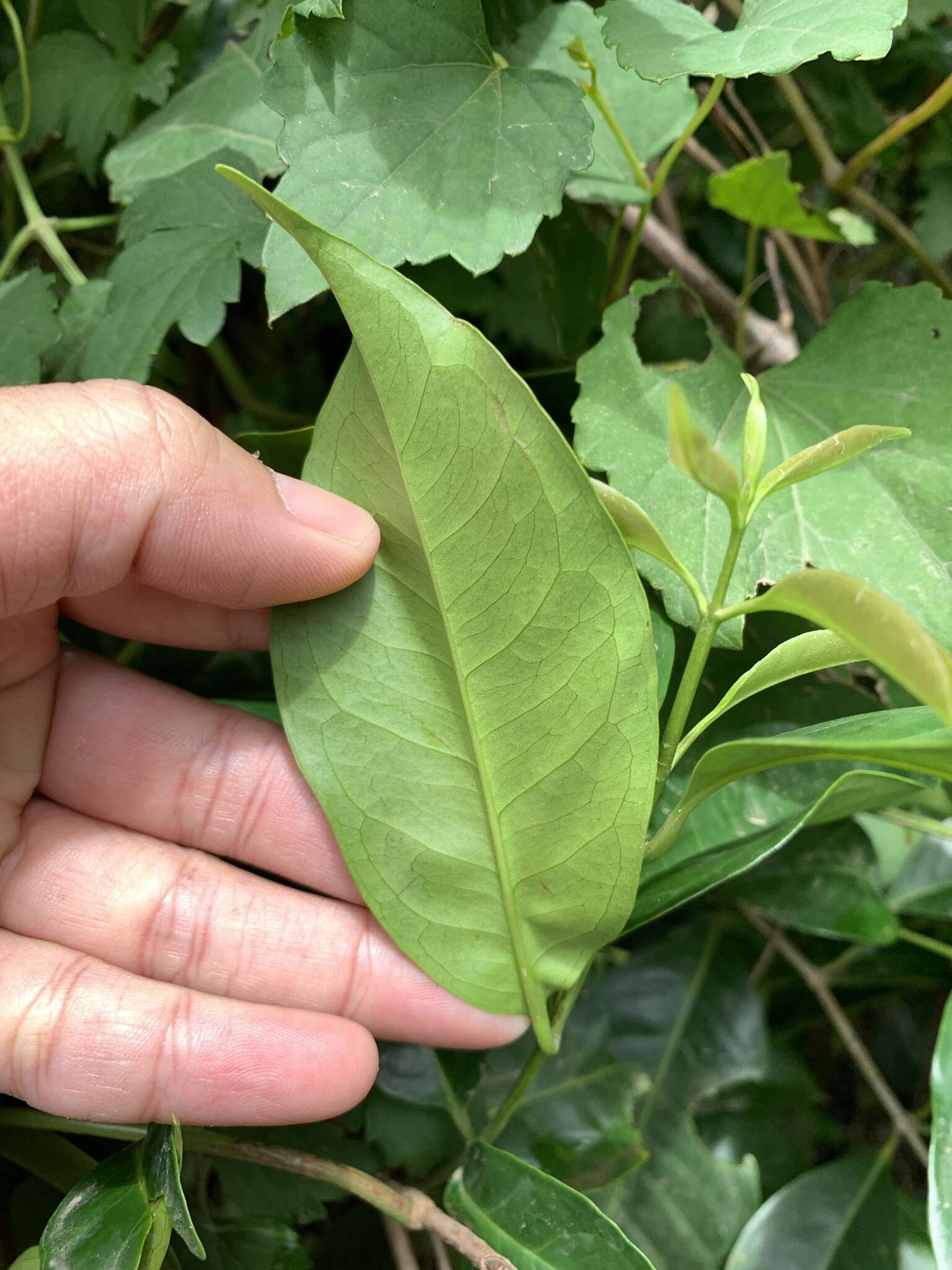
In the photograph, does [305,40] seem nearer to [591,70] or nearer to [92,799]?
[591,70]

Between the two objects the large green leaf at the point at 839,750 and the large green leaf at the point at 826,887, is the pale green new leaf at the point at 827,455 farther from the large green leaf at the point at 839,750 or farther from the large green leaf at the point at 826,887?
the large green leaf at the point at 826,887

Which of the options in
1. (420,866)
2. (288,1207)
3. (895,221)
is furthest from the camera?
(895,221)

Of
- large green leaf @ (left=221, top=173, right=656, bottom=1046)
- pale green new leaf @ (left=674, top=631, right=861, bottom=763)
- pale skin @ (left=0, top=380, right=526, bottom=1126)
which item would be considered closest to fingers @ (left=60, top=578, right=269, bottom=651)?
pale skin @ (left=0, top=380, right=526, bottom=1126)

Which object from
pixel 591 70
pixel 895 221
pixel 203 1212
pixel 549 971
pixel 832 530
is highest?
pixel 591 70

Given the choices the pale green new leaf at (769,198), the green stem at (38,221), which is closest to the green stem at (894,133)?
the pale green new leaf at (769,198)

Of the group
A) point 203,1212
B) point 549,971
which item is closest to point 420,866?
point 549,971

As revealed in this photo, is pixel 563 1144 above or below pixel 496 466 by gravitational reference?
below

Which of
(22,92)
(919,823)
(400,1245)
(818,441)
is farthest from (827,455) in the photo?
(22,92)
